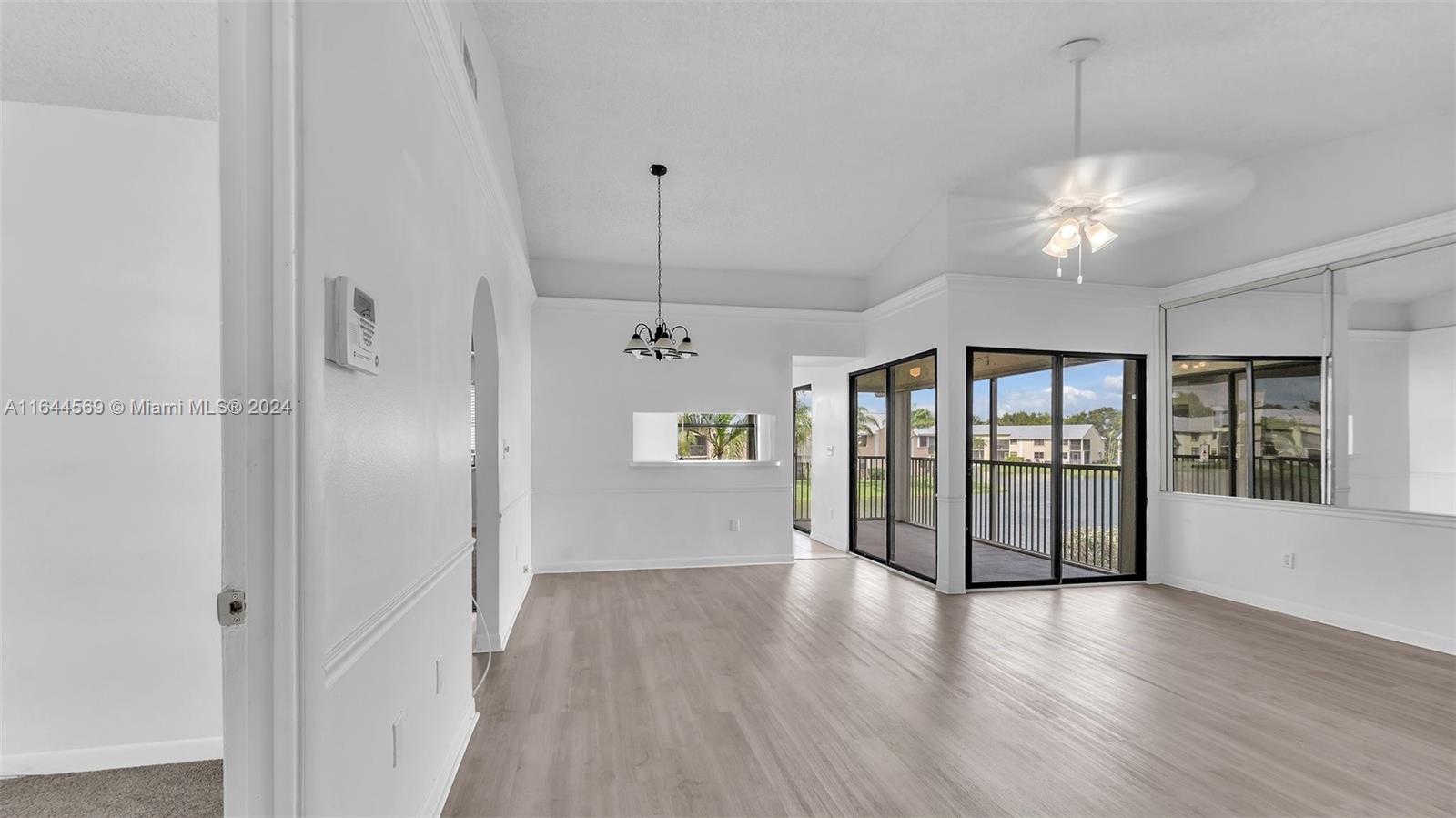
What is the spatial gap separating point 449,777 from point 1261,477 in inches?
230

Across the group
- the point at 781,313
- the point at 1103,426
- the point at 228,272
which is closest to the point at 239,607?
the point at 228,272

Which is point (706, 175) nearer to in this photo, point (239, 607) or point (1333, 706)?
point (239, 607)

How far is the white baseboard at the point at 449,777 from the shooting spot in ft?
6.83

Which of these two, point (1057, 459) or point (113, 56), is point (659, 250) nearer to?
point (1057, 459)

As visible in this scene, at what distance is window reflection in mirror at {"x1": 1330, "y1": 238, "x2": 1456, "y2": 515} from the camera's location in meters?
3.79

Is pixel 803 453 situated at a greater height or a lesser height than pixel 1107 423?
lesser

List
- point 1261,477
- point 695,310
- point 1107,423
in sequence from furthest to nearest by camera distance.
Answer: point 695,310, point 1107,423, point 1261,477

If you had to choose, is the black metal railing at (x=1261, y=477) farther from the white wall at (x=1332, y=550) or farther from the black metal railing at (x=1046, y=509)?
the black metal railing at (x=1046, y=509)

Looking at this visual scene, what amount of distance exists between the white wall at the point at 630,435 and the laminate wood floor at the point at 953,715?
1409 millimetres

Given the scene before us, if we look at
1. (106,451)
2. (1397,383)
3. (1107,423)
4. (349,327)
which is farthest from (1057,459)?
(106,451)

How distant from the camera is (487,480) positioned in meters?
3.67

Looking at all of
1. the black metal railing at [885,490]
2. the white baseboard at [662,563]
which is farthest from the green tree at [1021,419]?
the white baseboard at [662,563]

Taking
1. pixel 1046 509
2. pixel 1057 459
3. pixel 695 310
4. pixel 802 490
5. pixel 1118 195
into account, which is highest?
pixel 1118 195

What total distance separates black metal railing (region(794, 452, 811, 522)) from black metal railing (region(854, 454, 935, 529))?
1910mm
